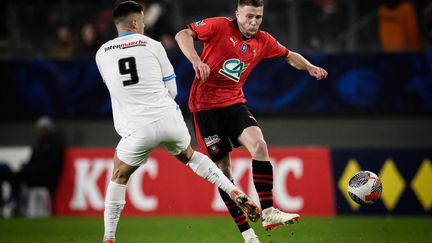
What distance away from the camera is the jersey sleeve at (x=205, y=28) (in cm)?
829

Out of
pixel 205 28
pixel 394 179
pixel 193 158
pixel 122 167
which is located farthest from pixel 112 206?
pixel 394 179

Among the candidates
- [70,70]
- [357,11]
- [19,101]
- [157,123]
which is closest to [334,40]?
[357,11]

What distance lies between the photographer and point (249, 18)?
8359 mm

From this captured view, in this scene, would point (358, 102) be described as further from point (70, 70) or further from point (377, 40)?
point (70, 70)

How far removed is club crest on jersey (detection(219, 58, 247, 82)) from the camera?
27.9 ft

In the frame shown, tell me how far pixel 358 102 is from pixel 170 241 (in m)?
6.22

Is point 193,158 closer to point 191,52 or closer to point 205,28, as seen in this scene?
point 191,52

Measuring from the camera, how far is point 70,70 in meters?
15.5

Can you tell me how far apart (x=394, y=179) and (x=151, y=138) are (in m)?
7.22

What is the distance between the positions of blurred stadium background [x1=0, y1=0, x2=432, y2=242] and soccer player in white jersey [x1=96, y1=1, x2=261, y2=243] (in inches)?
222

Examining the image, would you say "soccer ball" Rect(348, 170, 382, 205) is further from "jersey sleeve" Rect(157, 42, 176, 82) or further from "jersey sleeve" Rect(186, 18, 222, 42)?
"jersey sleeve" Rect(157, 42, 176, 82)

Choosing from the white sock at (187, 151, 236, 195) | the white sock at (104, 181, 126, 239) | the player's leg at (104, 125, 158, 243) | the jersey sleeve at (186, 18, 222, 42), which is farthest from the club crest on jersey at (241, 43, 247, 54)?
the white sock at (104, 181, 126, 239)

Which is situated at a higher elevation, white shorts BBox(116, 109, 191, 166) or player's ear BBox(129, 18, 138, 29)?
player's ear BBox(129, 18, 138, 29)

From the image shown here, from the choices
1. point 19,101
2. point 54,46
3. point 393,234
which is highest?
point 54,46
